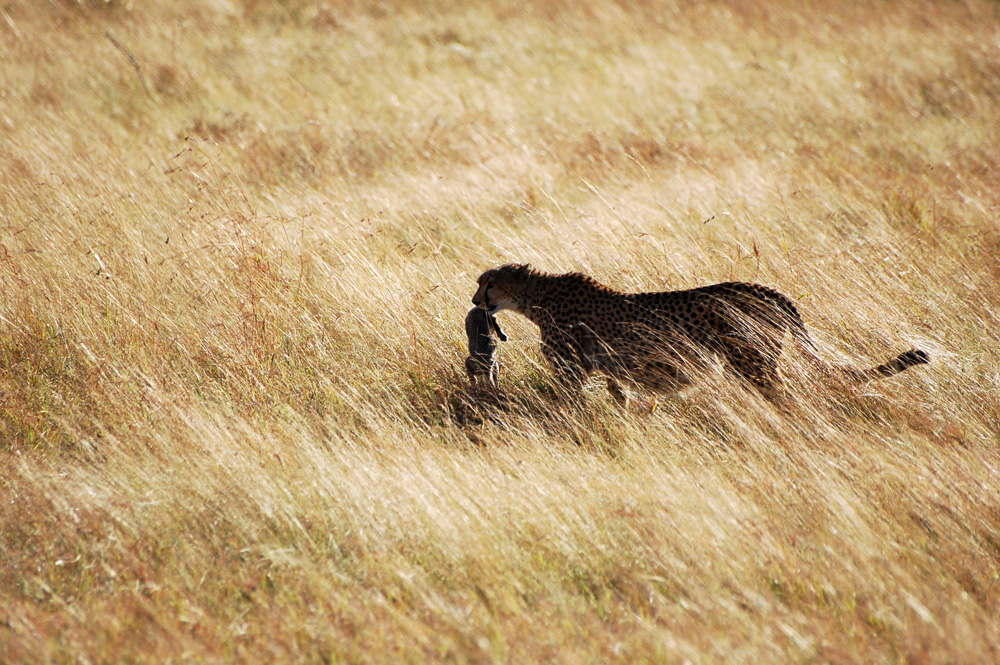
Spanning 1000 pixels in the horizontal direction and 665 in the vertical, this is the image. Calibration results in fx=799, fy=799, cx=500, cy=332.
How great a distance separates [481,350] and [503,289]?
0.64 meters

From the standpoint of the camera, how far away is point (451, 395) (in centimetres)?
415

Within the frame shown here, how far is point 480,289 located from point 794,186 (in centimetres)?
355

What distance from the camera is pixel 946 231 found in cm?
600

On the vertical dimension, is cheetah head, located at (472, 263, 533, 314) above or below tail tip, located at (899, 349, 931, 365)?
below

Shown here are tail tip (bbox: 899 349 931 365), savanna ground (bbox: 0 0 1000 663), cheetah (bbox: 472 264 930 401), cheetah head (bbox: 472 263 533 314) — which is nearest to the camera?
savanna ground (bbox: 0 0 1000 663)

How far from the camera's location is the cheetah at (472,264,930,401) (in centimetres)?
390

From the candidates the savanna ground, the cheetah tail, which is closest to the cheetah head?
the savanna ground

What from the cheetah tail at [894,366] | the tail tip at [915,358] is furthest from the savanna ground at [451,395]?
the tail tip at [915,358]

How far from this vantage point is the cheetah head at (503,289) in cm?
460

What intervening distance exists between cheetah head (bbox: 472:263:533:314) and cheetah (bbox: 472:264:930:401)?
300 mm

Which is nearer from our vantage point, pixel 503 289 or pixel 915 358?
pixel 915 358

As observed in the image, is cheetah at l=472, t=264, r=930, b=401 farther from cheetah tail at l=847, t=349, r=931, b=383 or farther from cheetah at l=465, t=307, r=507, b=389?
cheetah at l=465, t=307, r=507, b=389

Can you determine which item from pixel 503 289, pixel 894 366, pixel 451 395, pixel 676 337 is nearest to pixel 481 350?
pixel 451 395

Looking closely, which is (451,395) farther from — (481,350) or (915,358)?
(915,358)
